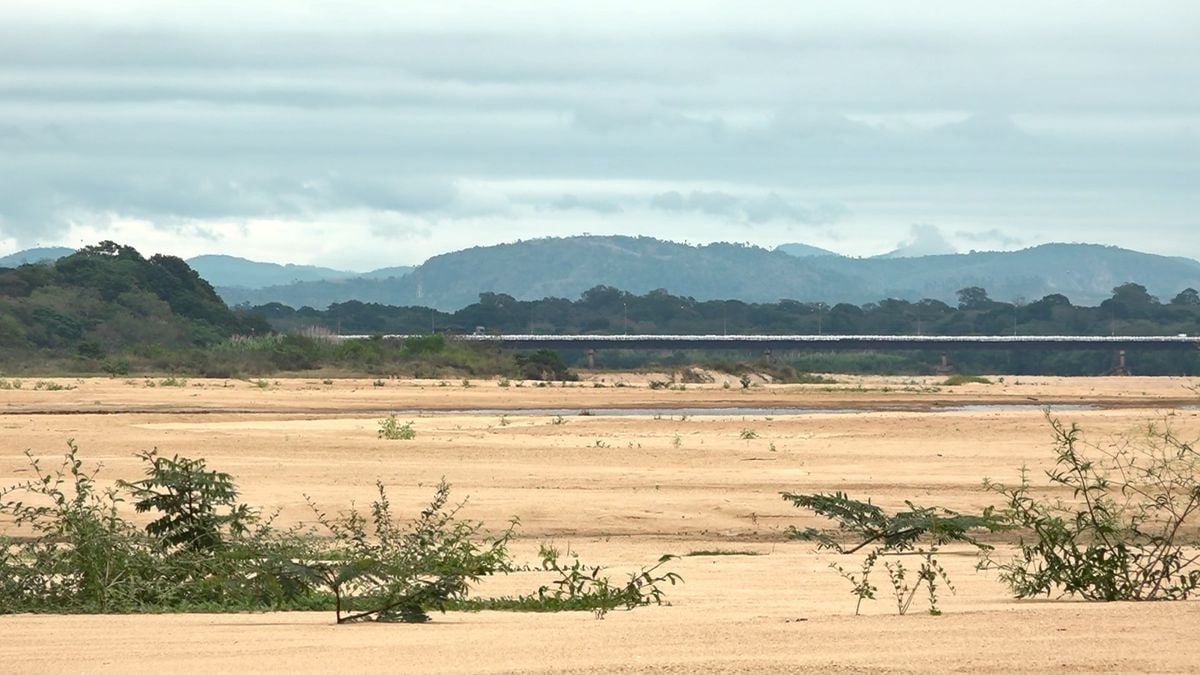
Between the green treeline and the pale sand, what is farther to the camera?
the green treeline

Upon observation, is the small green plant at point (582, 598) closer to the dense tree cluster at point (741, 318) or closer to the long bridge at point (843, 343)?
the long bridge at point (843, 343)

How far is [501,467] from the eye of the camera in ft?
91.5

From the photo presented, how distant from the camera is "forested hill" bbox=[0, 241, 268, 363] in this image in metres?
89.8

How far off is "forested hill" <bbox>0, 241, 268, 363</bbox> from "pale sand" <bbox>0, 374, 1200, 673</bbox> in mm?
31913

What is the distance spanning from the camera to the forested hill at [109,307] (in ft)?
294

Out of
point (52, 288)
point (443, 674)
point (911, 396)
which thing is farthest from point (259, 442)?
point (52, 288)

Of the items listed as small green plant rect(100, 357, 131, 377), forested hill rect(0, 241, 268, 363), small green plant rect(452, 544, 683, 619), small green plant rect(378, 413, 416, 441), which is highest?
forested hill rect(0, 241, 268, 363)

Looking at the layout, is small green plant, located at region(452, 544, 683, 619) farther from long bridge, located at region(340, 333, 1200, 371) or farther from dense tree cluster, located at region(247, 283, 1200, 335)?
dense tree cluster, located at region(247, 283, 1200, 335)

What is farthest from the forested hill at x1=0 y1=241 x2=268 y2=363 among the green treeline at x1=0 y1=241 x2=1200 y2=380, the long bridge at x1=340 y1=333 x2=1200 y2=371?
the long bridge at x1=340 y1=333 x2=1200 y2=371

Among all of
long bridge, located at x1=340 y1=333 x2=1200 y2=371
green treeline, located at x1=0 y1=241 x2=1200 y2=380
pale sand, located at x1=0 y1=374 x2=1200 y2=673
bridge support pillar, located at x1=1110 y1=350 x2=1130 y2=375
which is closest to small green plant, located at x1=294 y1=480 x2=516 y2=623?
pale sand, located at x1=0 y1=374 x2=1200 y2=673

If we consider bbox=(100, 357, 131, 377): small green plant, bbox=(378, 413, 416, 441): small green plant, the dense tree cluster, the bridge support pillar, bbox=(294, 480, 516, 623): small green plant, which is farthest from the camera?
the dense tree cluster

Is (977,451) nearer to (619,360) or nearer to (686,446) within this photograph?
(686,446)

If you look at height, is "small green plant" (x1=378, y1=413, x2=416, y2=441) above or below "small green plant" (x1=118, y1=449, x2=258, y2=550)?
below

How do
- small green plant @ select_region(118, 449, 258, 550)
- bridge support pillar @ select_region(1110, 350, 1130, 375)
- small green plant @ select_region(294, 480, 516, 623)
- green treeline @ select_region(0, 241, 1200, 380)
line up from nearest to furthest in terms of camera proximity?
small green plant @ select_region(294, 480, 516, 623), small green plant @ select_region(118, 449, 258, 550), green treeline @ select_region(0, 241, 1200, 380), bridge support pillar @ select_region(1110, 350, 1130, 375)
